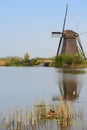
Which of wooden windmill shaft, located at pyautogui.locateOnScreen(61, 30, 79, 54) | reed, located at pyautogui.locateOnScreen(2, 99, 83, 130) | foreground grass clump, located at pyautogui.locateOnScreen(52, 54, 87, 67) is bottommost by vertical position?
foreground grass clump, located at pyautogui.locateOnScreen(52, 54, 87, 67)

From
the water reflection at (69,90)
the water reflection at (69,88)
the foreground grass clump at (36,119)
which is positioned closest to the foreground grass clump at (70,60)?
the water reflection at (69,88)

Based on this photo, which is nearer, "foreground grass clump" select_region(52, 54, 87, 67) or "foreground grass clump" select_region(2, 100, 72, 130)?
"foreground grass clump" select_region(2, 100, 72, 130)

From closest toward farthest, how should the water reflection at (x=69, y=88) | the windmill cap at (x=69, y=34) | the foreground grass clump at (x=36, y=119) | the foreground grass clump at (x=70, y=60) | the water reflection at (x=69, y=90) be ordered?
the foreground grass clump at (x=36, y=119) < the water reflection at (x=69, y=88) < the water reflection at (x=69, y=90) < the windmill cap at (x=69, y=34) < the foreground grass clump at (x=70, y=60)

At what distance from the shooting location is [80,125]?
10.5m

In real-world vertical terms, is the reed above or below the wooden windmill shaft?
below

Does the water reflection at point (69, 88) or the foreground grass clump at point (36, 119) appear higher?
the foreground grass clump at point (36, 119)

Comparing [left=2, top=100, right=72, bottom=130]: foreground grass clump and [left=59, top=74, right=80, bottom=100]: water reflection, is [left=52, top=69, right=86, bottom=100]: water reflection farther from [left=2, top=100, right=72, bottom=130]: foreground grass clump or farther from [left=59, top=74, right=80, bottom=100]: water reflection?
[left=2, top=100, right=72, bottom=130]: foreground grass clump

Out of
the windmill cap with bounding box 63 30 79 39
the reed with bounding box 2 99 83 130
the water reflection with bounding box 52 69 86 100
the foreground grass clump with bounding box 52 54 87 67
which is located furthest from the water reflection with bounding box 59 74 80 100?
the windmill cap with bounding box 63 30 79 39

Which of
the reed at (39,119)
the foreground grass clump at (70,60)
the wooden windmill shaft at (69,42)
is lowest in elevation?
the foreground grass clump at (70,60)

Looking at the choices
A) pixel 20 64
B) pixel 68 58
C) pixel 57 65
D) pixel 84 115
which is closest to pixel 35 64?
pixel 20 64

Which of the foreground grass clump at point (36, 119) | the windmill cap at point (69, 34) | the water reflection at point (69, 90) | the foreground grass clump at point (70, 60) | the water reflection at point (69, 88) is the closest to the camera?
the foreground grass clump at point (36, 119)

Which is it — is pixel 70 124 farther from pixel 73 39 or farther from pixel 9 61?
pixel 9 61

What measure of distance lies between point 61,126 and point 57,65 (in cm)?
6218

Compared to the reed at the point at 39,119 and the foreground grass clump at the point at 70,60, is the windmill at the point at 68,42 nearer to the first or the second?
the foreground grass clump at the point at 70,60
